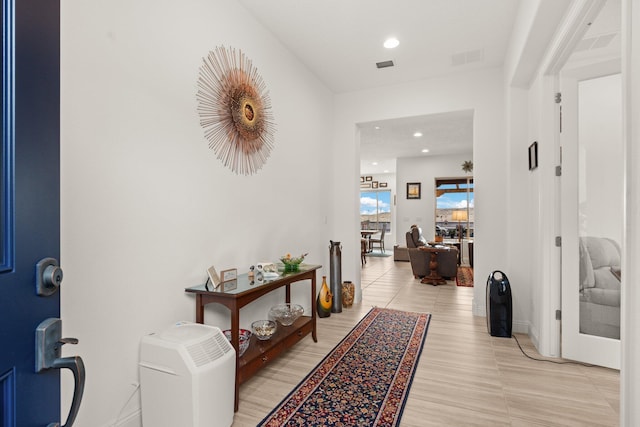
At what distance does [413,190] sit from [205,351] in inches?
352

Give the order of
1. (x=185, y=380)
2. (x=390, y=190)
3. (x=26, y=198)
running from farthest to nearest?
1. (x=390, y=190)
2. (x=185, y=380)
3. (x=26, y=198)

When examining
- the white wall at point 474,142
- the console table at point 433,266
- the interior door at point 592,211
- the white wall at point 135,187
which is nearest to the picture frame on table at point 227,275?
the white wall at point 135,187

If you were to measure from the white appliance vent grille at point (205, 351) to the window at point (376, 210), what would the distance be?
1104cm

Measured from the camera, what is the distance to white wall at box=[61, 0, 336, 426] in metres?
1.55

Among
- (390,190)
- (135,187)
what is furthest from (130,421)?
(390,190)

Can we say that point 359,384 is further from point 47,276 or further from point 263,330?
point 47,276

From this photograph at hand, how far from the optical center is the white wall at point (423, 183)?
9.50 meters

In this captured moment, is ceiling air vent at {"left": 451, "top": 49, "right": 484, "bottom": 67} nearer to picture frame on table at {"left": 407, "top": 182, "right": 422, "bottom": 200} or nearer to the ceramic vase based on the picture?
the ceramic vase

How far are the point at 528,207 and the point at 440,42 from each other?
6.39 feet

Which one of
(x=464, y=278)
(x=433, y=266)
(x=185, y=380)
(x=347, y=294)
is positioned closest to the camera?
(x=185, y=380)

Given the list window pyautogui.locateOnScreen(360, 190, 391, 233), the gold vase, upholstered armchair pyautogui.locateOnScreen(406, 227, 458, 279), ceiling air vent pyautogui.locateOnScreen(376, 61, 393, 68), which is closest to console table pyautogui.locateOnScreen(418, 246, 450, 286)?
upholstered armchair pyautogui.locateOnScreen(406, 227, 458, 279)

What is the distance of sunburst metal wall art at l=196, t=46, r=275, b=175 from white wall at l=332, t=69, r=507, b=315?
5.75ft

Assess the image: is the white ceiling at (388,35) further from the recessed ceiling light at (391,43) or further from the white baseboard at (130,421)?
the white baseboard at (130,421)

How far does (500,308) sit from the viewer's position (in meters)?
3.27
